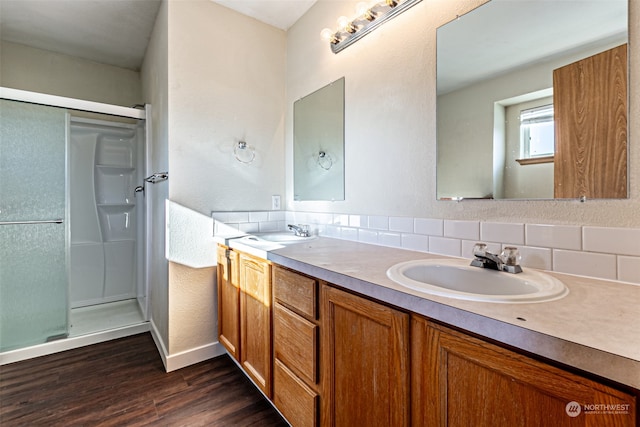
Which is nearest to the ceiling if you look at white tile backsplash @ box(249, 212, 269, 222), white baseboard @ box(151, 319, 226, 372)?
white tile backsplash @ box(249, 212, 269, 222)

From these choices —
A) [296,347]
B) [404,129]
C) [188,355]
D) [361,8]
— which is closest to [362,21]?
[361,8]

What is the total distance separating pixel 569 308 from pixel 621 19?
87 cm

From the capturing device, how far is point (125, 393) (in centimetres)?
164

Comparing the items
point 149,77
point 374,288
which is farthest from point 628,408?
point 149,77

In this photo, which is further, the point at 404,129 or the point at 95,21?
the point at 95,21

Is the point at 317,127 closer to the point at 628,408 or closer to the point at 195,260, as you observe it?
the point at 195,260

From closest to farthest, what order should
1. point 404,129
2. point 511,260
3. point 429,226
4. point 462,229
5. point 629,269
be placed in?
point 629,269, point 511,260, point 462,229, point 429,226, point 404,129

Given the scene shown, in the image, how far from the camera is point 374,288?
2.69 feet

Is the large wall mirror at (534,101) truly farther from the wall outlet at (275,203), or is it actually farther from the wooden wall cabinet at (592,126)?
the wall outlet at (275,203)

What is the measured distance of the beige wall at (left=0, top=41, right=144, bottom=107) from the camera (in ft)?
8.29

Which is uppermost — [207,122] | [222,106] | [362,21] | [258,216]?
[362,21]

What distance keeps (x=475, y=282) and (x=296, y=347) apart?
28.9 inches

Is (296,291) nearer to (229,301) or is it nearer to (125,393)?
(229,301)

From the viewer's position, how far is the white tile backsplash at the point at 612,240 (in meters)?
0.82
